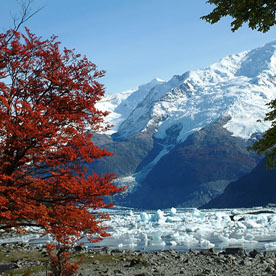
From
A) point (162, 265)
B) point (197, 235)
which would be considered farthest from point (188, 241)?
point (162, 265)

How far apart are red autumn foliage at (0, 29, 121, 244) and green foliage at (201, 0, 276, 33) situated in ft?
18.9

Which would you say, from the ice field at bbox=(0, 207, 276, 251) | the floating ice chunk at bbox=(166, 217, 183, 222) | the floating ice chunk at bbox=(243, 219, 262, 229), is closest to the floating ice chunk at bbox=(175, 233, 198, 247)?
the ice field at bbox=(0, 207, 276, 251)

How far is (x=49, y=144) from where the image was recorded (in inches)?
524

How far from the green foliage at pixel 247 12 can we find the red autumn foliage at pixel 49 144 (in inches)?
227

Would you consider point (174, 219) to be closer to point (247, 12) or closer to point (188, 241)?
point (188, 241)

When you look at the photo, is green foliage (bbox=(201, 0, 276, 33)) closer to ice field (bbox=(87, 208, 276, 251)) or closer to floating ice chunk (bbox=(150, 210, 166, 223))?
ice field (bbox=(87, 208, 276, 251))

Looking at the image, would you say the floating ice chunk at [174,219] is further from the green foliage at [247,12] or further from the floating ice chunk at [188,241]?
the green foliage at [247,12]

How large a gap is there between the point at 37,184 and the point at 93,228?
2.79 metres

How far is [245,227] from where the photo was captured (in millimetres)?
68438

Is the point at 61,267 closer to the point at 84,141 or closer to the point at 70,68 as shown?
the point at 84,141

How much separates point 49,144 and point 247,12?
9.64 meters

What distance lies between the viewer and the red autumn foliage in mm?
12805

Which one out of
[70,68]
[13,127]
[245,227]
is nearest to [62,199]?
[13,127]

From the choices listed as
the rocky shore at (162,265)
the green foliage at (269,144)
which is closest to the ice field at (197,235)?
the rocky shore at (162,265)
